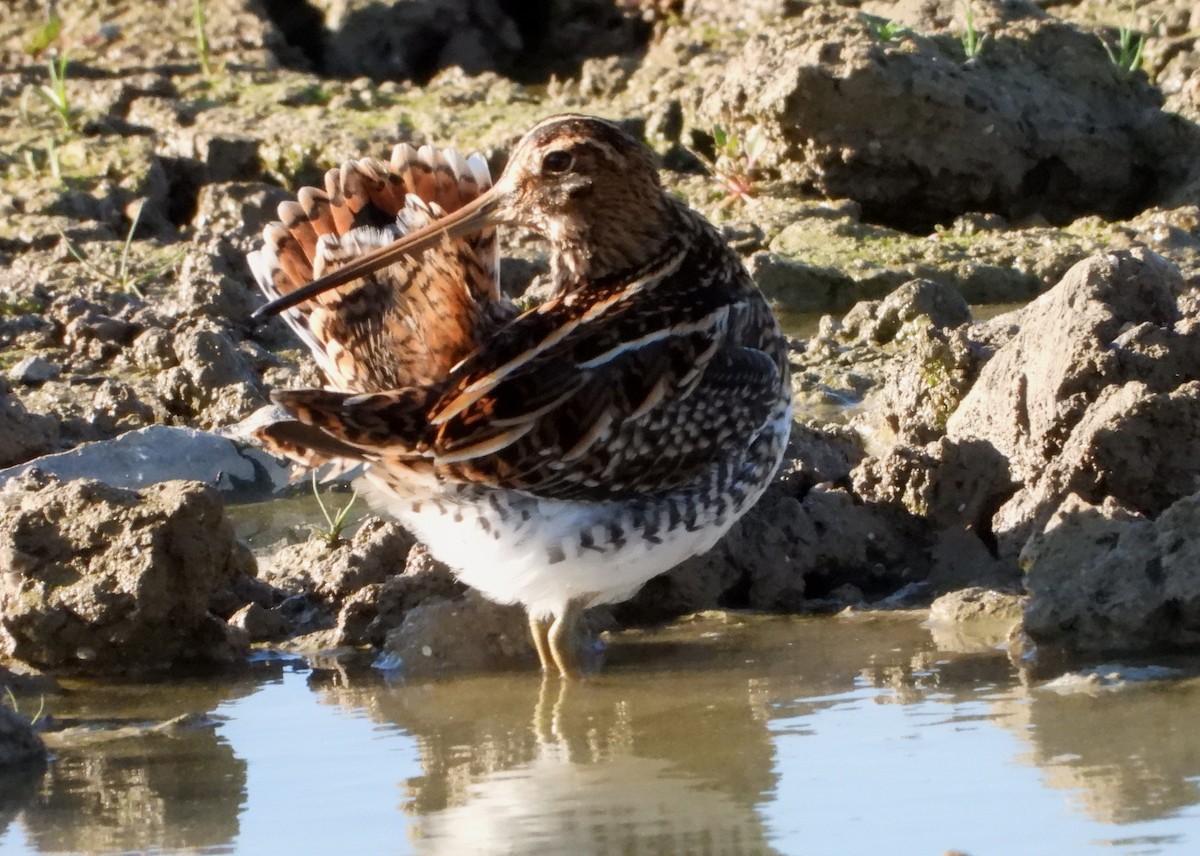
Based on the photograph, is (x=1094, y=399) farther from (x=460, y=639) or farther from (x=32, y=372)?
(x=32, y=372)

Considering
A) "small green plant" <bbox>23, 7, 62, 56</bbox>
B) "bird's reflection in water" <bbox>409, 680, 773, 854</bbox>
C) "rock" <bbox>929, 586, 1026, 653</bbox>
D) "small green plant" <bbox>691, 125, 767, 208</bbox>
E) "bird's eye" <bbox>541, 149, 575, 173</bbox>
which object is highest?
"small green plant" <bbox>23, 7, 62, 56</bbox>

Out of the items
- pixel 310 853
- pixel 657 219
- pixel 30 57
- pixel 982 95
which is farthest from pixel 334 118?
pixel 310 853

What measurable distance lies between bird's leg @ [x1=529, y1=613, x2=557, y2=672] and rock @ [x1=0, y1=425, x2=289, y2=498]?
167 cm

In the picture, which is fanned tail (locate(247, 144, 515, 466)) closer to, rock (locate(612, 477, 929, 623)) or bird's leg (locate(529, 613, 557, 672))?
bird's leg (locate(529, 613, 557, 672))

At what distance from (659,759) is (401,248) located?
1580 mm

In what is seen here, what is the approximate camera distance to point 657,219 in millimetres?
5359

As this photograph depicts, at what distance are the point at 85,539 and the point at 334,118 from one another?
485cm

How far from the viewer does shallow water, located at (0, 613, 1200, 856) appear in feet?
12.3

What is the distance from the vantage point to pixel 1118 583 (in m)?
4.80

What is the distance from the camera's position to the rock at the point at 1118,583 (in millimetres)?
4730

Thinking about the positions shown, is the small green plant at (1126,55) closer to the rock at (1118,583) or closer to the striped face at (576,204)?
the striped face at (576,204)

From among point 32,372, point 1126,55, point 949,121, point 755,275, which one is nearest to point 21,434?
point 32,372

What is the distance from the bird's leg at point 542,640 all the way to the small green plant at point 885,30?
4.08 m

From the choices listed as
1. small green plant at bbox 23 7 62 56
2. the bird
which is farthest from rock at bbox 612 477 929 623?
small green plant at bbox 23 7 62 56
